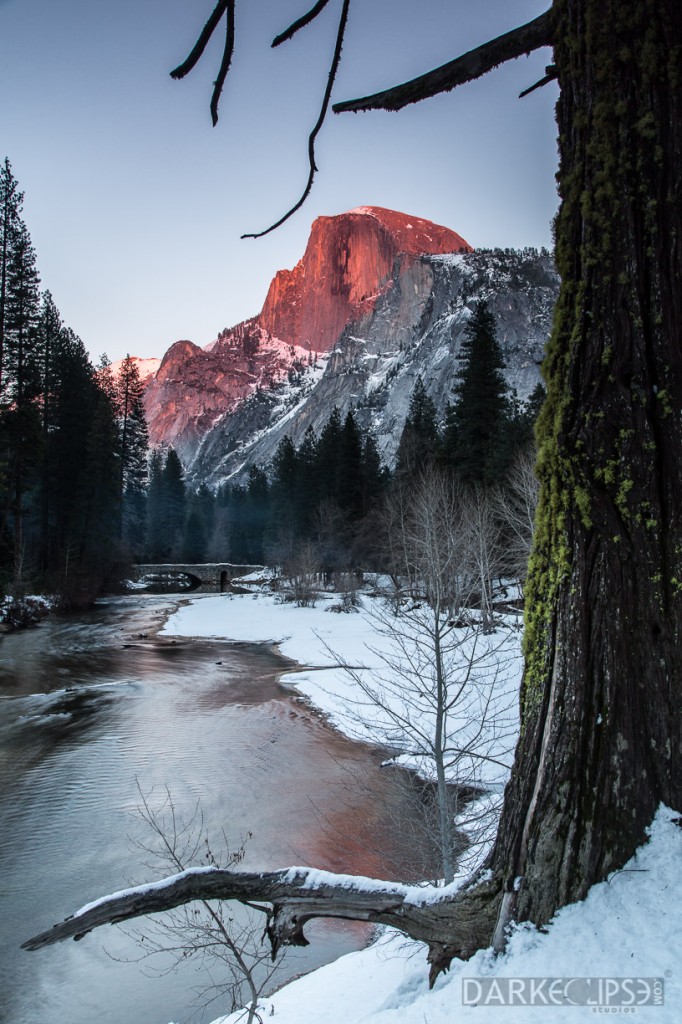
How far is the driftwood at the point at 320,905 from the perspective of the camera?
2129mm

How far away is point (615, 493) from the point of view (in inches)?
80.4

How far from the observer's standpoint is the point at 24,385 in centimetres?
2830

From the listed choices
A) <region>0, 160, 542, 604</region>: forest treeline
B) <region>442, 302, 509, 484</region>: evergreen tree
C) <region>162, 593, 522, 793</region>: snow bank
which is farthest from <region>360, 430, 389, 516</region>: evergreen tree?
<region>442, 302, 509, 484</region>: evergreen tree

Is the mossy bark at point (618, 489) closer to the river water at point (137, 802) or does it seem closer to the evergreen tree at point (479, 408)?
the river water at point (137, 802)

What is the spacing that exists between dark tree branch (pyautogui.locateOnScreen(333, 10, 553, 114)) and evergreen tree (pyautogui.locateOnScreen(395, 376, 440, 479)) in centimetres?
3387

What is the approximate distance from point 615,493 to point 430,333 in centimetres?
16125

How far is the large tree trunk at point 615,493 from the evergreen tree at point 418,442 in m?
34.0

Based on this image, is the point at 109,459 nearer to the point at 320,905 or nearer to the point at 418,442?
the point at 418,442

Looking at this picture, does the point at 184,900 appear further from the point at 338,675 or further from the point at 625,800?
the point at 338,675

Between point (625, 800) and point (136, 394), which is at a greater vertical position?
point (136, 394)

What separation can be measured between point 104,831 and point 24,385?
2504 centimetres

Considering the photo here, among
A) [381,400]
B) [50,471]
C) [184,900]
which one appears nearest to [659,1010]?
[184,900]

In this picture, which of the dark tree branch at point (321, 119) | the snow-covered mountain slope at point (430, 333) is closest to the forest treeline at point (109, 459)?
the dark tree branch at point (321, 119)

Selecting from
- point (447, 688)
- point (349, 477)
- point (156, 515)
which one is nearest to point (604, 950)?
point (447, 688)
